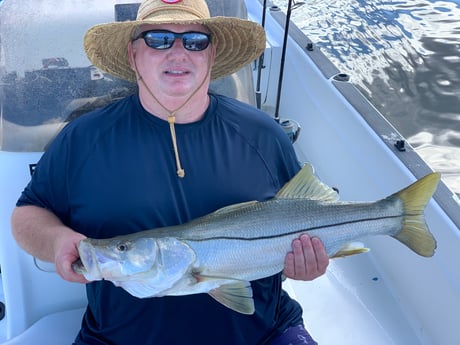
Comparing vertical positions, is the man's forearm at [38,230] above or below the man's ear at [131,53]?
below

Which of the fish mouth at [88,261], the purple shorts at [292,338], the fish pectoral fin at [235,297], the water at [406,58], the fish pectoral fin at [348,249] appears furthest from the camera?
the water at [406,58]

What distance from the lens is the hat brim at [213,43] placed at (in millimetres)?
1831

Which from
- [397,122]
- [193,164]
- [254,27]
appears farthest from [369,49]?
[193,164]

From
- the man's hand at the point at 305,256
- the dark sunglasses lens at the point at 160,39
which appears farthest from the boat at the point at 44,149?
the man's hand at the point at 305,256

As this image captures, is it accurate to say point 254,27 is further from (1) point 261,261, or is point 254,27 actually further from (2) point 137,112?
(1) point 261,261

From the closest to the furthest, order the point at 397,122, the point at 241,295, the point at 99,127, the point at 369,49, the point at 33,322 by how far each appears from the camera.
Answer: the point at 241,295
the point at 99,127
the point at 33,322
the point at 397,122
the point at 369,49

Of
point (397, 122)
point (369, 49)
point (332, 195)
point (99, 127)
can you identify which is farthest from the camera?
point (369, 49)

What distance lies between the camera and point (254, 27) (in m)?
2.00

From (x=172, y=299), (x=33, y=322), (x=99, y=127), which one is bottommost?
(x=33, y=322)

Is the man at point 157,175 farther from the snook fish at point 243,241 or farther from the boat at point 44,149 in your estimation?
the boat at point 44,149

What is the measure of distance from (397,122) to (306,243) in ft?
13.1

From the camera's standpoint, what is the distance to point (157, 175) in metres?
1.76

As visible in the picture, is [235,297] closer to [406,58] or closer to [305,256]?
[305,256]

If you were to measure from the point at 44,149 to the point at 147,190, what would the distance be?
0.66 m
